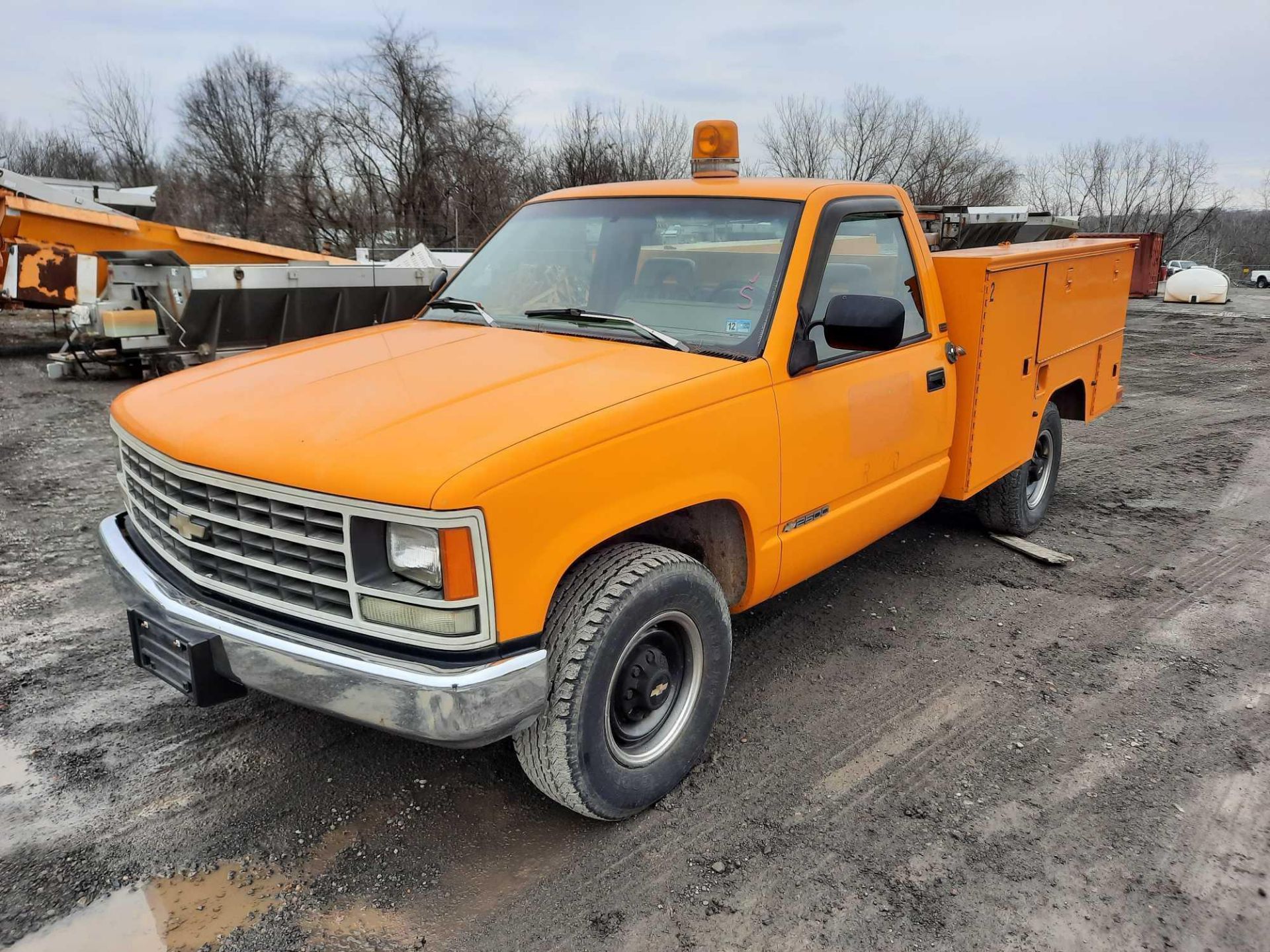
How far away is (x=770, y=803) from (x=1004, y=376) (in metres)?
2.66

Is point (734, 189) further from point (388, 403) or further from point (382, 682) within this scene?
point (382, 682)

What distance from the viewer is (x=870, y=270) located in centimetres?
397

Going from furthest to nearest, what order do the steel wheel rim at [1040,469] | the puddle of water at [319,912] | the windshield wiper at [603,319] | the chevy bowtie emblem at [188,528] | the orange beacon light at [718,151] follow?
1. the steel wheel rim at [1040,469]
2. the orange beacon light at [718,151]
3. the windshield wiper at [603,319]
4. the chevy bowtie emblem at [188,528]
5. the puddle of water at [319,912]

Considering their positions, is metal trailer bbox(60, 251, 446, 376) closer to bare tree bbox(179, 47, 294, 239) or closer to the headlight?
the headlight

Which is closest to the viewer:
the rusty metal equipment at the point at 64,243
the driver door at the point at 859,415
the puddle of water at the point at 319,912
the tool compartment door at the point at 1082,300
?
the puddle of water at the point at 319,912

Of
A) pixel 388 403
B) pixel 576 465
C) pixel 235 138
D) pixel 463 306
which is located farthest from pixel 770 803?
pixel 235 138

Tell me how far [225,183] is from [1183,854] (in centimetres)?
4712

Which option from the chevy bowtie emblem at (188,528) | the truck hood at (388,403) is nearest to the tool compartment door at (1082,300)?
the truck hood at (388,403)

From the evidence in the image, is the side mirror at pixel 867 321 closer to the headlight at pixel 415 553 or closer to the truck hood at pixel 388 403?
the truck hood at pixel 388 403

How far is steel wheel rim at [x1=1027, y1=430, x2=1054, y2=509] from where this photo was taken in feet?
19.1

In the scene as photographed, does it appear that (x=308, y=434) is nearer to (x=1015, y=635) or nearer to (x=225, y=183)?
(x=1015, y=635)

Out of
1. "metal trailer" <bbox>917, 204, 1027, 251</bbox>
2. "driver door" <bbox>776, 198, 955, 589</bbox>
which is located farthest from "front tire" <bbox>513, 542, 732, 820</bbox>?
"metal trailer" <bbox>917, 204, 1027, 251</bbox>

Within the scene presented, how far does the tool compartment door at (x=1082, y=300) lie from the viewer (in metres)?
5.05

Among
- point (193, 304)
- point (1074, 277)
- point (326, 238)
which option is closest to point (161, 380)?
point (1074, 277)
